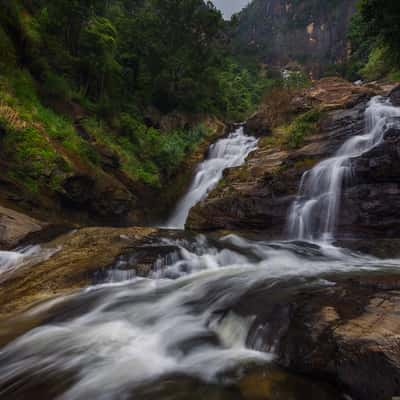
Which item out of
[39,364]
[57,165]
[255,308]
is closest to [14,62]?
[57,165]

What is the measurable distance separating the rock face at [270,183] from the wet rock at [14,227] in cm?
536

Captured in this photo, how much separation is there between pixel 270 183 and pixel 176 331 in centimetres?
721

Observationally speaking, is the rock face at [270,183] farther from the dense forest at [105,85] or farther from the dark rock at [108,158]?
the dense forest at [105,85]

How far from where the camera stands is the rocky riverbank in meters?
7.57

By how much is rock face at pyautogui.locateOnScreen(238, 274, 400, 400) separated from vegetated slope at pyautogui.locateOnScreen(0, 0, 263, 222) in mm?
8349

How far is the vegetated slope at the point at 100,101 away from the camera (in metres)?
9.64

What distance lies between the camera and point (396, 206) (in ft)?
23.9

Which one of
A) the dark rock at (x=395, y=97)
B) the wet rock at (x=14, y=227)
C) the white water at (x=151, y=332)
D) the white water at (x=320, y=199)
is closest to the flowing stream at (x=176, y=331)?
the white water at (x=151, y=332)

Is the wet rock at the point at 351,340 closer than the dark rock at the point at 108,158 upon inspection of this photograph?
Yes

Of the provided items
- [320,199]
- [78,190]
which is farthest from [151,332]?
[78,190]

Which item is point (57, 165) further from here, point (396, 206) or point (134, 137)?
point (396, 206)

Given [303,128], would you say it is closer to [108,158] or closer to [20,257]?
[108,158]

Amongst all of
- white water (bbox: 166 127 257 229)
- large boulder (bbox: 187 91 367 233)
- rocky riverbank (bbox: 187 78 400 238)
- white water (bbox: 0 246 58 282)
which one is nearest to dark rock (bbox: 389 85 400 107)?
rocky riverbank (bbox: 187 78 400 238)

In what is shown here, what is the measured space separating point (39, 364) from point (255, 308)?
2658 millimetres
